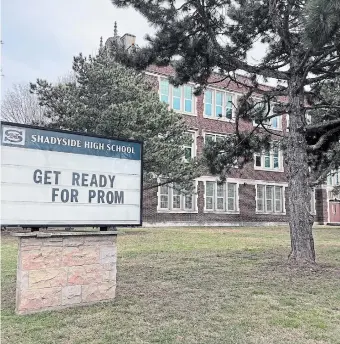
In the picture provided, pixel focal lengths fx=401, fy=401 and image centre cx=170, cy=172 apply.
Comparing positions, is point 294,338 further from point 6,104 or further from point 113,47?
point 6,104

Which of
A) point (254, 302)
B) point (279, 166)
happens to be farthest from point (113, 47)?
point (279, 166)

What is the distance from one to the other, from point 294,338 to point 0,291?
159 inches

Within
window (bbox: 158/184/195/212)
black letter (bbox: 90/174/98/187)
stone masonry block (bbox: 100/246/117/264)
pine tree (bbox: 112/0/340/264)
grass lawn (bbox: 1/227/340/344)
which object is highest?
pine tree (bbox: 112/0/340/264)

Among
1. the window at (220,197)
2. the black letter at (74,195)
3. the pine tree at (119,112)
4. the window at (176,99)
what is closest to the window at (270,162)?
the window at (220,197)

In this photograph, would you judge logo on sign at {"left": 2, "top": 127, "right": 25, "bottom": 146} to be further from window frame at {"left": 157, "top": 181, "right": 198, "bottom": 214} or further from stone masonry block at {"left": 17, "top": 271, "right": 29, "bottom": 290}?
window frame at {"left": 157, "top": 181, "right": 198, "bottom": 214}

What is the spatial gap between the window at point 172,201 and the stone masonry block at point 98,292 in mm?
19633

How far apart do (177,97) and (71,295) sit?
892 inches

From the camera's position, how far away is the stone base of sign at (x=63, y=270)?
4.51 m

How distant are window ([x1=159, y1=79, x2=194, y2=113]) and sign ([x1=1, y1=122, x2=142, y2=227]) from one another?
2064 centimetres

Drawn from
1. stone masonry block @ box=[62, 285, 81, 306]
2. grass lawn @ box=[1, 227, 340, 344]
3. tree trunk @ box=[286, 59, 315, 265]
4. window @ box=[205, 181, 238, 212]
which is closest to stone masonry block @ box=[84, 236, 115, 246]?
stone masonry block @ box=[62, 285, 81, 306]

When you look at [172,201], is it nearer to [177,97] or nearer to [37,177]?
[177,97]

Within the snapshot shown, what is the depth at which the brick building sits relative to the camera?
25.3 m

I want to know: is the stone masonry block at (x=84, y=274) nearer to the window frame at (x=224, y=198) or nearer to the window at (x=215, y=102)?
the window frame at (x=224, y=198)

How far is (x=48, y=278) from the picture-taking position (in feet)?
15.2
